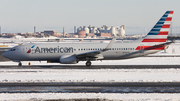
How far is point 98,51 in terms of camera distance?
31.7 m

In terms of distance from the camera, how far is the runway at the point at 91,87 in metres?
16.9

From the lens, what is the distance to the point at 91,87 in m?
18.2

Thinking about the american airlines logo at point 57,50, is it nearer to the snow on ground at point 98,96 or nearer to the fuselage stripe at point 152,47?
the fuselage stripe at point 152,47

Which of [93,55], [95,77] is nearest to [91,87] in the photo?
[95,77]

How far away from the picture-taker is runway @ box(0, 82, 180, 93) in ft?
55.3

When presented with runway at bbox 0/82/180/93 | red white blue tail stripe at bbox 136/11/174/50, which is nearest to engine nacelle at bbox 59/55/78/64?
red white blue tail stripe at bbox 136/11/174/50

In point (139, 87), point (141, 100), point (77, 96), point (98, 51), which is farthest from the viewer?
point (98, 51)

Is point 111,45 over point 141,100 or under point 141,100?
over

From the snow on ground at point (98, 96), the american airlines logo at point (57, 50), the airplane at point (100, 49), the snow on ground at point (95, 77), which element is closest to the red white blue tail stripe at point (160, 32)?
the airplane at point (100, 49)

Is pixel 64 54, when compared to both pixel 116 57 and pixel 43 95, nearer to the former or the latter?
pixel 116 57

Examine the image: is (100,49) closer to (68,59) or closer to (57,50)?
(68,59)

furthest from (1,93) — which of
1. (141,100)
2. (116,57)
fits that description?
(116,57)

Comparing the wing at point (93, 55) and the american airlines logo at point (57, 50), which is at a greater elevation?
the american airlines logo at point (57, 50)

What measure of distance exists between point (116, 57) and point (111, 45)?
2.58 m
